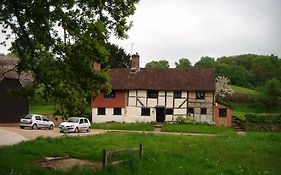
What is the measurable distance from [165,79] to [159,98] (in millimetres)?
3196

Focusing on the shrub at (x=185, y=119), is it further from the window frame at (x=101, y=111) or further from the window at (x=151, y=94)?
the window frame at (x=101, y=111)

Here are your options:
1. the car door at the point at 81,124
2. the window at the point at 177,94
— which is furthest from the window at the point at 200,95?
the car door at the point at 81,124

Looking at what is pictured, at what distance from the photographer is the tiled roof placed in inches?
2125

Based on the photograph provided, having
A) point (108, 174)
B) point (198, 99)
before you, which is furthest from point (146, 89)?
point (108, 174)

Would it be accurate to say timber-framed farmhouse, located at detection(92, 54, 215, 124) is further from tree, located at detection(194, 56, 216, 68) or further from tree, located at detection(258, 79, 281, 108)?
tree, located at detection(194, 56, 216, 68)

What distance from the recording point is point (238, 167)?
1745 cm

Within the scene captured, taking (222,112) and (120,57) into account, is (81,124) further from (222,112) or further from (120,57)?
(120,57)

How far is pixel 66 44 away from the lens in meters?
15.5

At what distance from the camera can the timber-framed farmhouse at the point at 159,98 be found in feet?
175

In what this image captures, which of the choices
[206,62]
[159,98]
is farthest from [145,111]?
[206,62]

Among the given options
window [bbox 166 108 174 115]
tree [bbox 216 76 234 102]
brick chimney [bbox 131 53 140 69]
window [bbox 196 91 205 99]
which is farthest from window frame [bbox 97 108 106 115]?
tree [bbox 216 76 234 102]

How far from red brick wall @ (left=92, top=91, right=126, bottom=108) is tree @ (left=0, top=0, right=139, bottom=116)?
38471 millimetres

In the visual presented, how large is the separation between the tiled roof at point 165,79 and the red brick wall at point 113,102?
112 cm

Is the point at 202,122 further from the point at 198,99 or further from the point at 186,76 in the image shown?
the point at 186,76
